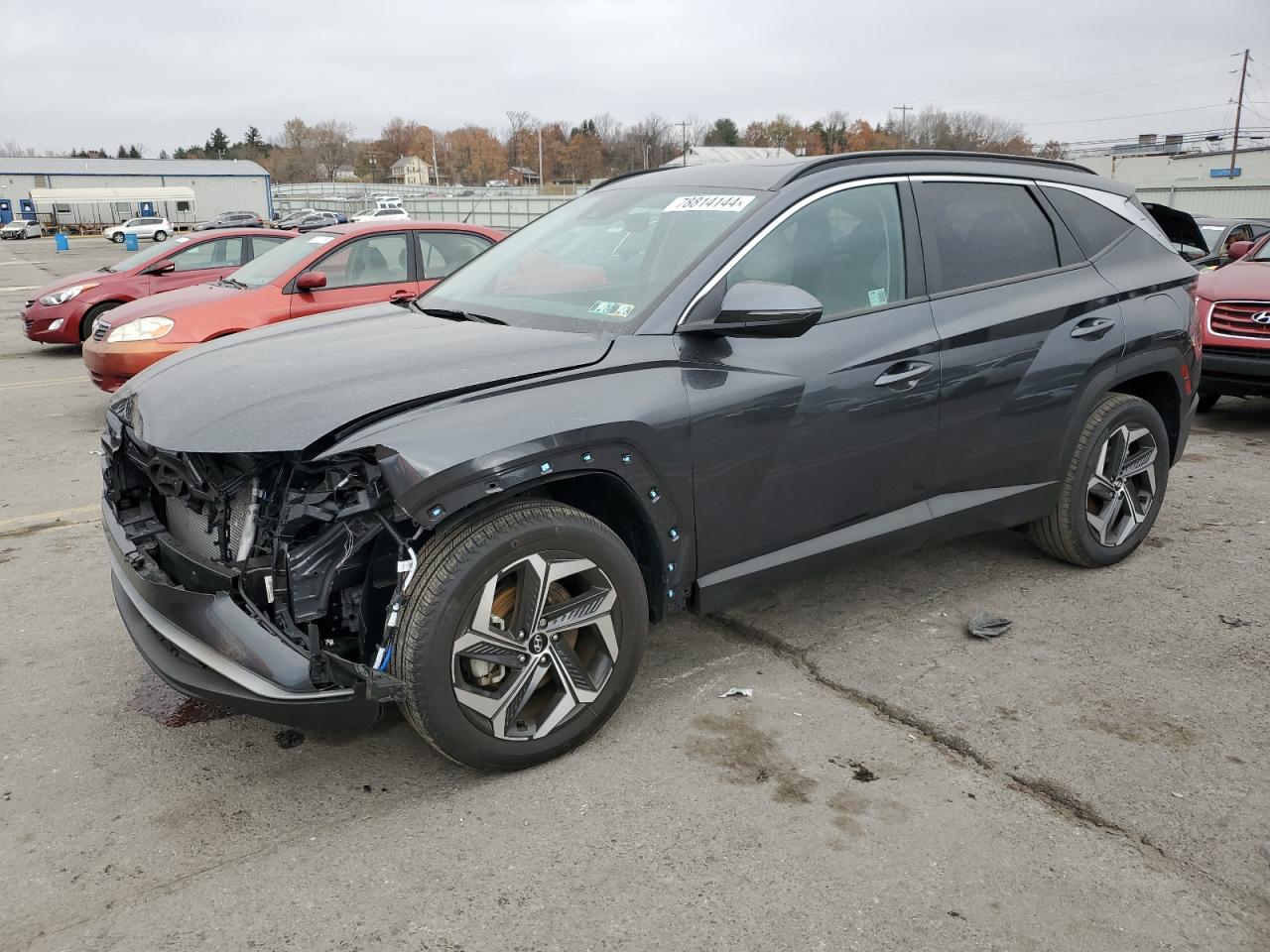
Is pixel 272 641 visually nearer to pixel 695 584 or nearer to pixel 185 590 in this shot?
pixel 185 590

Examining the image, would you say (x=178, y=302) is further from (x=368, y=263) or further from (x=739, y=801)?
(x=739, y=801)

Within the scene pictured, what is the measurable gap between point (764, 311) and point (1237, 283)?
6629 mm

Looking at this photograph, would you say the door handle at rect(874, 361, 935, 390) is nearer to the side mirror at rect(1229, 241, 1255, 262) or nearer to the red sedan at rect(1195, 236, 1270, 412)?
the red sedan at rect(1195, 236, 1270, 412)

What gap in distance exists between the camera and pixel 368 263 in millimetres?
8531

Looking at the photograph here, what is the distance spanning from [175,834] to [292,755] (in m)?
0.46

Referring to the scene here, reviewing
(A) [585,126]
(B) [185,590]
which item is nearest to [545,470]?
(B) [185,590]

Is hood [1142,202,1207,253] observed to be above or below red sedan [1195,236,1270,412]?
above

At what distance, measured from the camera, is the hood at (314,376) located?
2676 millimetres

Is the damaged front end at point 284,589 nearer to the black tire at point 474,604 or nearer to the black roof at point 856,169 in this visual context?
the black tire at point 474,604

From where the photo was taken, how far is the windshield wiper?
3615mm

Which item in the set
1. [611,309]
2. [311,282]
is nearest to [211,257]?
[311,282]

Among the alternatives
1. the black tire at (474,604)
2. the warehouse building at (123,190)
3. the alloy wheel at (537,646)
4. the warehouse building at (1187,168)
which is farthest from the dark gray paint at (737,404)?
the warehouse building at (123,190)

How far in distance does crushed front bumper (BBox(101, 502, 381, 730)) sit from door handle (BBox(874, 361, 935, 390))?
6.75 feet

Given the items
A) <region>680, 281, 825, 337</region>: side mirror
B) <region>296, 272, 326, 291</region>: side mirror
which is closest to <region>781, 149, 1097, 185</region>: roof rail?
<region>680, 281, 825, 337</region>: side mirror
